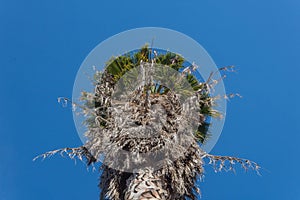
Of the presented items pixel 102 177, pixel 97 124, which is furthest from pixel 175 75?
pixel 102 177

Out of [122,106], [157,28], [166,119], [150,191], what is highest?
[157,28]

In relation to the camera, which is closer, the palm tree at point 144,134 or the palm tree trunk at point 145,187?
the palm tree trunk at point 145,187

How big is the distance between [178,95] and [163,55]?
1696mm

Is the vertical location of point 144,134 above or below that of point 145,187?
above

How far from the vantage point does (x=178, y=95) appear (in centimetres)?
1051

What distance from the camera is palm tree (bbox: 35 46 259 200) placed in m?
8.91

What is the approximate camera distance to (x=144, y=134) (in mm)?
9297

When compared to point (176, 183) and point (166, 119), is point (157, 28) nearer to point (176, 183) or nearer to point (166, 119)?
point (166, 119)

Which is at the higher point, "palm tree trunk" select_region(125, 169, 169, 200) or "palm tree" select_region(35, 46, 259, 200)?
"palm tree" select_region(35, 46, 259, 200)

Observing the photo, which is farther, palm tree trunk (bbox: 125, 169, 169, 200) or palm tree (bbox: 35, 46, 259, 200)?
palm tree (bbox: 35, 46, 259, 200)

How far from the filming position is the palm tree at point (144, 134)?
8.91 m

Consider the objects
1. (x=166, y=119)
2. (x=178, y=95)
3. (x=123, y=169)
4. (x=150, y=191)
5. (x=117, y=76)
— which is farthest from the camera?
(x=117, y=76)

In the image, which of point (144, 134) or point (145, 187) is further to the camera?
Result: point (144, 134)

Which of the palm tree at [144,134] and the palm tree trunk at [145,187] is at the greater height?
the palm tree at [144,134]
